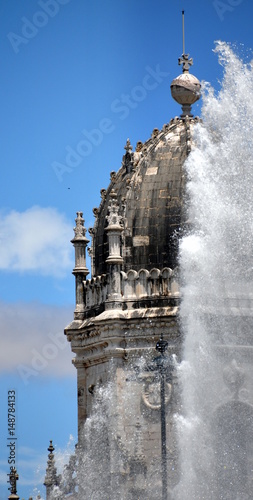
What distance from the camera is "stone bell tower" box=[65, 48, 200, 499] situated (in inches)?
2813

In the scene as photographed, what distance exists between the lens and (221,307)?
70.4 meters

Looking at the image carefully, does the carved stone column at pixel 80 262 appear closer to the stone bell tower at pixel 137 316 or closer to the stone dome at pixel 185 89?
the stone bell tower at pixel 137 316

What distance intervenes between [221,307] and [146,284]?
10.2ft

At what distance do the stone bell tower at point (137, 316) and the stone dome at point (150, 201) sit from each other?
0.11 ft

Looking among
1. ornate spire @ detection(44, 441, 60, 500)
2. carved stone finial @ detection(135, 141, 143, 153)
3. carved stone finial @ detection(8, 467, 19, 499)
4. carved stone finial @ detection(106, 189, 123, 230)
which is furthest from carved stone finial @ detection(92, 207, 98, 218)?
carved stone finial @ detection(8, 467, 19, 499)

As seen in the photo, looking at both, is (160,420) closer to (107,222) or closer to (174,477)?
(174,477)

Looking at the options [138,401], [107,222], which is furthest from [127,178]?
[138,401]

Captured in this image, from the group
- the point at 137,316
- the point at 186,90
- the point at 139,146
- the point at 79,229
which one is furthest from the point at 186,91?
the point at 137,316

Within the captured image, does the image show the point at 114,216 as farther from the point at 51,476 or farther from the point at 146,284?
the point at 51,476

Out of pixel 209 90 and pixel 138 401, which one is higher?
pixel 209 90

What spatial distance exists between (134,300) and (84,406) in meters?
5.03

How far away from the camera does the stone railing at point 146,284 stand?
7181 centimetres

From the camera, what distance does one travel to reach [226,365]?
2771 inches

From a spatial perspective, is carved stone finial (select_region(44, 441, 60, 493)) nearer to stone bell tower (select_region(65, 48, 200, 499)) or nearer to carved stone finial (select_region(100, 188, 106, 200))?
stone bell tower (select_region(65, 48, 200, 499))
